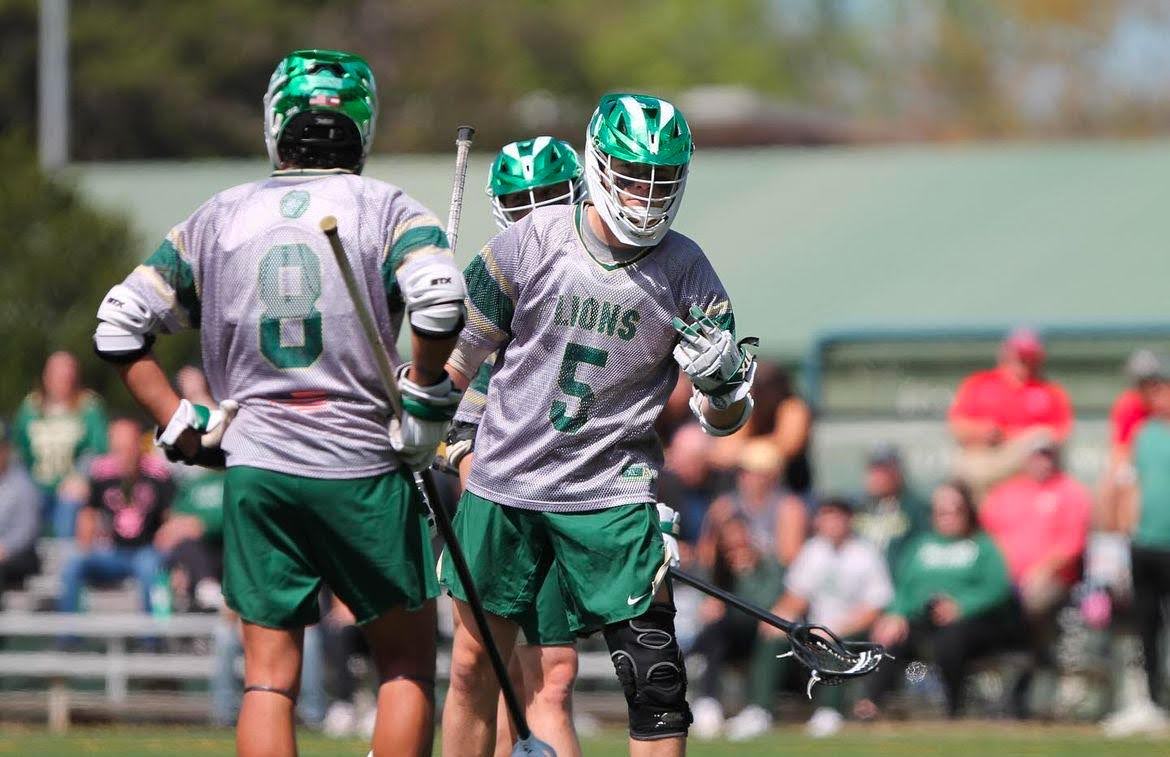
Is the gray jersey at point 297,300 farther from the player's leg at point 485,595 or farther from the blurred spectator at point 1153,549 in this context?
the blurred spectator at point 1153,549

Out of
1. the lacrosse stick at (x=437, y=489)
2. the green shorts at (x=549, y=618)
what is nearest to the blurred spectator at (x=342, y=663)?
the green shorts at (x=549, y=618)

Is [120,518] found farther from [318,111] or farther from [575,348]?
[318,111]

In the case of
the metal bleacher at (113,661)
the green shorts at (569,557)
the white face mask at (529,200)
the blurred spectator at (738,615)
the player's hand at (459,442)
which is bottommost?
the metal bleacher at (113,661)

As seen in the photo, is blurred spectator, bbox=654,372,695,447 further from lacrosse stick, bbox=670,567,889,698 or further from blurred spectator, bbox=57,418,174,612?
lacrosse stick, bbox=670,567,889,698

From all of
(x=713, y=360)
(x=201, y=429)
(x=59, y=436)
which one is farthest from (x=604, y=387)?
(x=59, y=436)

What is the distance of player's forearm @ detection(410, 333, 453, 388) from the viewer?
6.31 meters

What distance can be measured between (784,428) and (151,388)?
8.17 metres

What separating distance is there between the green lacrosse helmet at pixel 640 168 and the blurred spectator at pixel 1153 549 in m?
7.23

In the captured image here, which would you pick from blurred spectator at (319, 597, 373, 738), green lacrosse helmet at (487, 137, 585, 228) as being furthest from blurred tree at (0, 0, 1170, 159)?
green lacrosse helmet at (487, 137, 585, 228)

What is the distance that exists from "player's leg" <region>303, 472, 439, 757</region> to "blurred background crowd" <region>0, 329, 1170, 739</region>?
6.89 meters

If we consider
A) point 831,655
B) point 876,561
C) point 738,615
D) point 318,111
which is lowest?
Result: point 738,615

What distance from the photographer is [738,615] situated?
45.1 feet

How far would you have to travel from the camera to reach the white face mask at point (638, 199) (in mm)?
6777

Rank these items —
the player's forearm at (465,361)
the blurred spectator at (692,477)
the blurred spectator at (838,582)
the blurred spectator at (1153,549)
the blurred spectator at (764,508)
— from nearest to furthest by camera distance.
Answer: the player's forearm at (465,361) < the blurred spectator at (1153,549) < the blurred spectator at (838,582) < the blurred spectator at (764,508) < the blurred spectator at (692,477)
